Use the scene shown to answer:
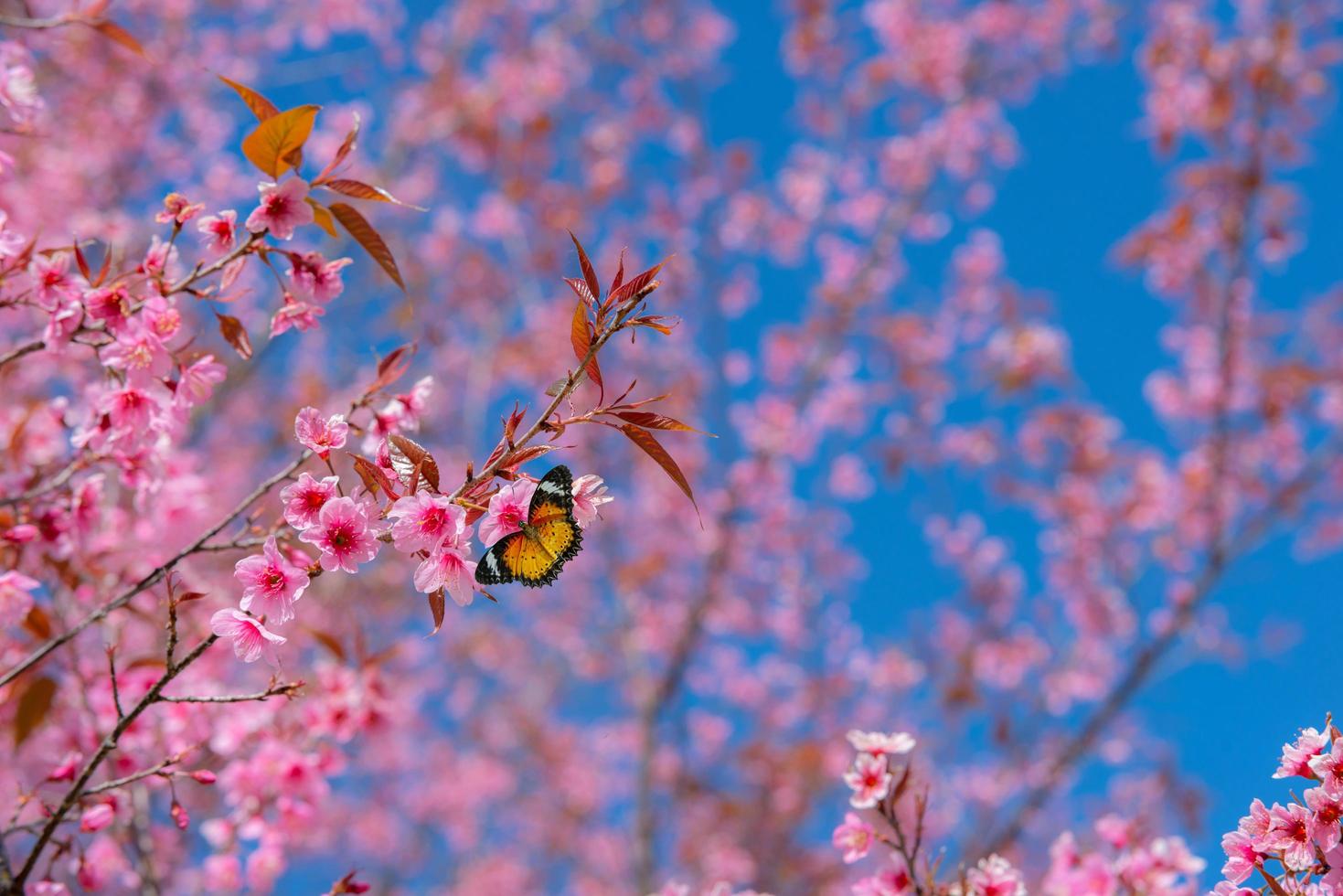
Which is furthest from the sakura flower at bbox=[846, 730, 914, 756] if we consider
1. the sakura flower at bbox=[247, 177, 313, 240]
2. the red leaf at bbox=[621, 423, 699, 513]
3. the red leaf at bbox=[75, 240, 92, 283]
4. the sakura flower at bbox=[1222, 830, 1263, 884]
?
the red leaf at bbox=[75, 240, 92, 283]

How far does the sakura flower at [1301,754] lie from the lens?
144 centimetres

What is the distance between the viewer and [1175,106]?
18.6ft

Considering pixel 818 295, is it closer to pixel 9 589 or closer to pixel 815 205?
pixel 815 205

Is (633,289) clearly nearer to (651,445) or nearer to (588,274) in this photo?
(588,274)

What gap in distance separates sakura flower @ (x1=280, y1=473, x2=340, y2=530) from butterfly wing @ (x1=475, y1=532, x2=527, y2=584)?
0.85 feet

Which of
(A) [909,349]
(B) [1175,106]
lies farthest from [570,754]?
(B) [1175,106]

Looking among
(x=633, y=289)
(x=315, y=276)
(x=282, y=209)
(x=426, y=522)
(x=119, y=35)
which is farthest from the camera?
(x=119, y=35)

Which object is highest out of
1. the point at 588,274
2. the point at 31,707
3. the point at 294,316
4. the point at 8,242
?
the point at 8,242

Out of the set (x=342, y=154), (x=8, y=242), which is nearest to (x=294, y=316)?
(x=342, y=154)

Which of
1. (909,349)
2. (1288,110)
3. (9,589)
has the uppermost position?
(909,349)

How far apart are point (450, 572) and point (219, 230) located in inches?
35.0

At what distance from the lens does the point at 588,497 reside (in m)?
1.43

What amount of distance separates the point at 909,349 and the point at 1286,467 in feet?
9.90

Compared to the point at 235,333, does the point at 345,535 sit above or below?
below
